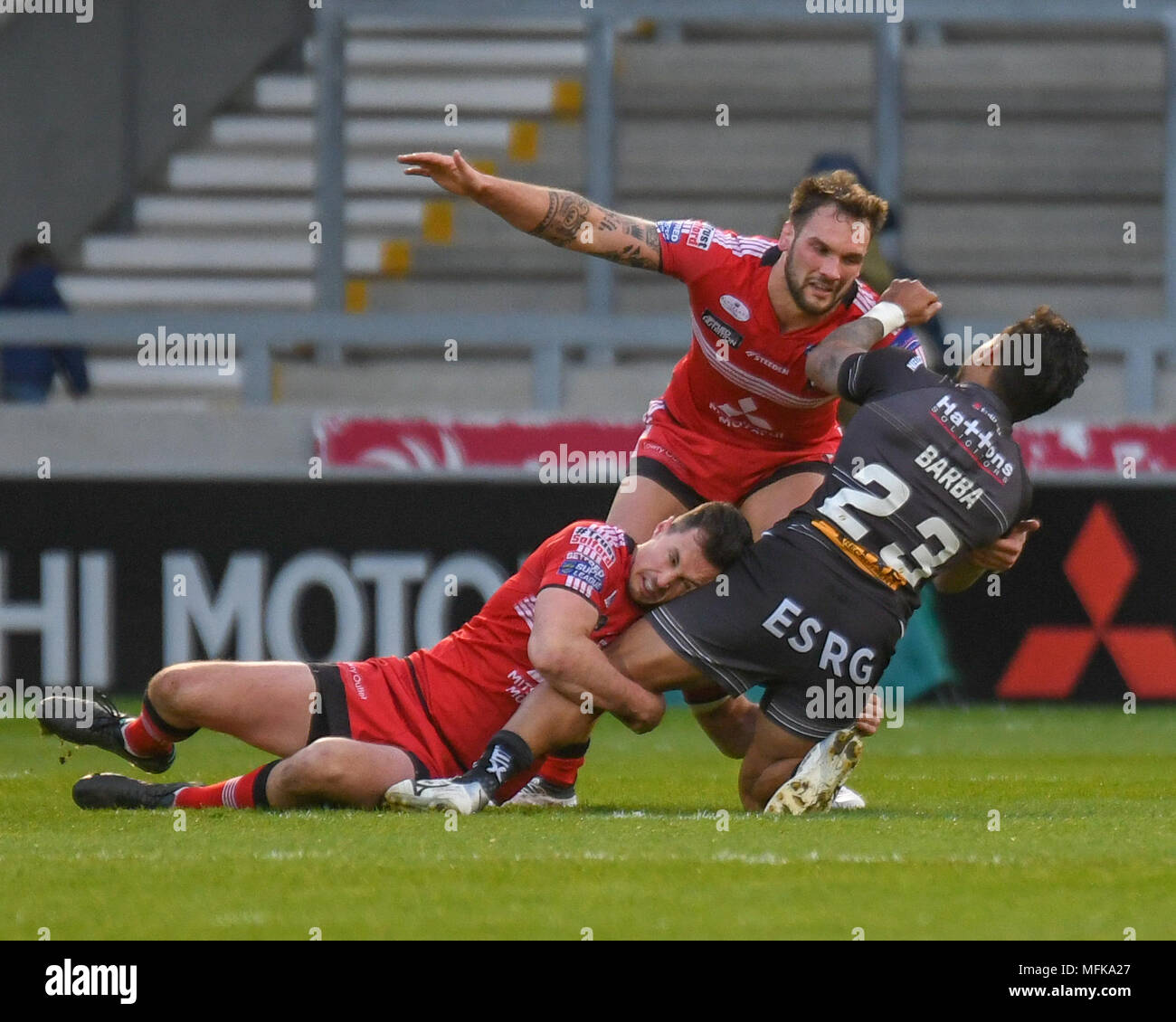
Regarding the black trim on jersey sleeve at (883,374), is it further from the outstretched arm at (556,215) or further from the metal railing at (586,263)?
the metal railing at (586,263)

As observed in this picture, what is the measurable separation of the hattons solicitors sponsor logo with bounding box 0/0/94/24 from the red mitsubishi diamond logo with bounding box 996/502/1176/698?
825cm

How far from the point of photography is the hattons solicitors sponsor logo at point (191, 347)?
12469mm

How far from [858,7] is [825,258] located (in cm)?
770

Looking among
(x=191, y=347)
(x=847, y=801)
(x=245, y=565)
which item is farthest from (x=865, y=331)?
(x=191, y=347)

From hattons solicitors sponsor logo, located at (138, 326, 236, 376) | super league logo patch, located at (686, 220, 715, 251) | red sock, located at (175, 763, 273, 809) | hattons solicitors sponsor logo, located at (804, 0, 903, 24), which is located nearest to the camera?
red sock, located at (175, 763, 273, 809)

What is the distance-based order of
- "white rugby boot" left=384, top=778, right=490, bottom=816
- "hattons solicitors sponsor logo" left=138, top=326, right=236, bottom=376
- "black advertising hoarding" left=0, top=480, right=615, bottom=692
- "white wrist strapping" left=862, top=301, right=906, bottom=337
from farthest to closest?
"hattons solicitors sponsor logo" left=138, top=326, right=236, bottom=376, "black advertising hoarding" left=0, top=480, right=615, bottom=692, "white wrist strapping" left=862, top=301, right=906, bottom=337, "white rugby boot" left=384, top=778, right=490, bottom=816

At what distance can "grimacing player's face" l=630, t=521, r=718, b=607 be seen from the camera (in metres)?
6.45

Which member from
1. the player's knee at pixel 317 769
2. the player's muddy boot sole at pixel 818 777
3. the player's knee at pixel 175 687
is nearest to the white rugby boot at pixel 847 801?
the player's muddy boot sole at pixel 818 777

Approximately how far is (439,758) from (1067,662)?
5.36 metres

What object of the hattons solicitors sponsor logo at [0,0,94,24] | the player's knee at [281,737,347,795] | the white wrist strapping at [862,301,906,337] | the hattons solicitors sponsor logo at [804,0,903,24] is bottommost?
the player's knee at [281,737,347,795]

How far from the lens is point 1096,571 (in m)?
11.0

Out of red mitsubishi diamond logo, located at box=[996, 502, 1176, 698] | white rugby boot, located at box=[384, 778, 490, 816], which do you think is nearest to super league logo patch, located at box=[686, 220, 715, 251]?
white rugby boot, located at box=[384, 778, 490, 816]

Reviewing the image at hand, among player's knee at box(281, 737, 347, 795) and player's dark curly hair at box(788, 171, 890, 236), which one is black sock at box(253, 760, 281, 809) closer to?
player's knee at box(281, 737, 347, 795)

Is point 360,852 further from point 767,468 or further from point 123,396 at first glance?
point 123,396
